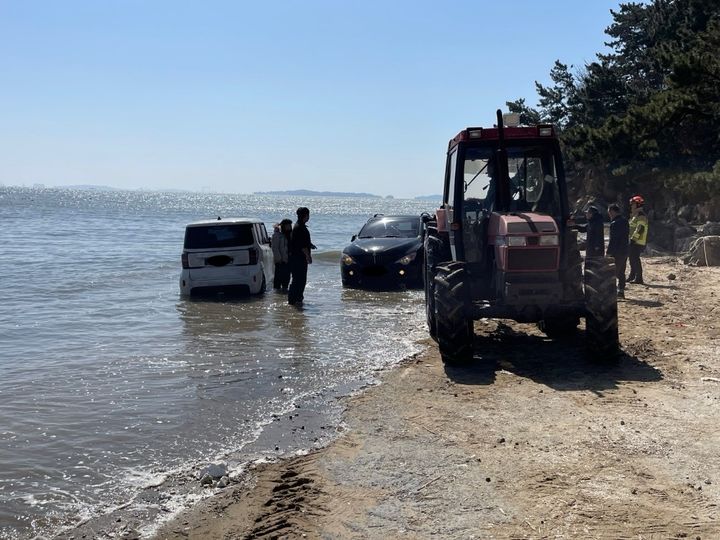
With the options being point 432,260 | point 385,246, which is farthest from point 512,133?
point 385,246

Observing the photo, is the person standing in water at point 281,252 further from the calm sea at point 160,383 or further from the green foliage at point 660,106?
the green foliage at point 660,106

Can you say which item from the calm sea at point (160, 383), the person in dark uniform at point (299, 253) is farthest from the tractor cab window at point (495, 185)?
the person in dark uniform at point (299, 253)

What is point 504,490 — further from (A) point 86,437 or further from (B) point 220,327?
(B) point 220,327

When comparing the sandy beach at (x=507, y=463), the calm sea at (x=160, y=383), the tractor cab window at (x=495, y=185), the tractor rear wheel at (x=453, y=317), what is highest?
the tractor cab window at (x=495, y=185)

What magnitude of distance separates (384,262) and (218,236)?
364 centimetres

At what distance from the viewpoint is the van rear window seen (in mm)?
14602

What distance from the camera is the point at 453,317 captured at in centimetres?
797

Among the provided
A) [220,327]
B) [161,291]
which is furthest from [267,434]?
[161,291]

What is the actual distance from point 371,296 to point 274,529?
10762 millimetres

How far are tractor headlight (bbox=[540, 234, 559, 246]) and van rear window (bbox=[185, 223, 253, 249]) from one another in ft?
26.5

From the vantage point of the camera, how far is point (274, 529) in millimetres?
4395

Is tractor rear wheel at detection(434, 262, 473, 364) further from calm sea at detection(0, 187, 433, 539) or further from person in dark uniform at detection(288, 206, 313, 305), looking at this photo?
person in dark uniform at detection(288, 206, 313, 305)

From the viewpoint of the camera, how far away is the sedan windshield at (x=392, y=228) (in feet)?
55.1

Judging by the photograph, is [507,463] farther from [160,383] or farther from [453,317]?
[160,383]
